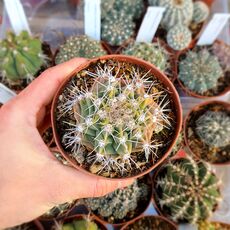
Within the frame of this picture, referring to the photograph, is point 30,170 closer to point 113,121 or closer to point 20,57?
point 113,121

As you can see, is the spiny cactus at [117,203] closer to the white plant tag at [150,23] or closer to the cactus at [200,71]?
the cactus at [200,71]

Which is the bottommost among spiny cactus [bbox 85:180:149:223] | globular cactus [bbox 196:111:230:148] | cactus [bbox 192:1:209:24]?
spiny cactus [bbox 85:180:149:223]

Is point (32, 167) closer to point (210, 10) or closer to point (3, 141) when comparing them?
point (3, 141)

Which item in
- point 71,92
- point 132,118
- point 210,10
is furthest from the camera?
point 210,10

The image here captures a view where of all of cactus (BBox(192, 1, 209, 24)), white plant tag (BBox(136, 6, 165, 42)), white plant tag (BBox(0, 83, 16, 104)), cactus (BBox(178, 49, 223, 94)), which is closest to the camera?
white plant tag (BBox(0, 83, 16, 104))

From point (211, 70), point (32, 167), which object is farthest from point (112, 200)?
point (211, 70)

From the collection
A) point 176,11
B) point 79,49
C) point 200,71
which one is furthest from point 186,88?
point 79,49

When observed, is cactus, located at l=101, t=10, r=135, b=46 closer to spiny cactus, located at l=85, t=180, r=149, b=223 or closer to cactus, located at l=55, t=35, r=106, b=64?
cactus, located at l=55, t=35, r=106, b=64

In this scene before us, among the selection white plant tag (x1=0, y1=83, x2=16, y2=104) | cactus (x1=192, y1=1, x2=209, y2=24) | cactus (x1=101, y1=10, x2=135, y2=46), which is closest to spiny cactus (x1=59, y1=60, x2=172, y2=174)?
white plant tag (x1=0, y1=83, x2=16, y2=104)
